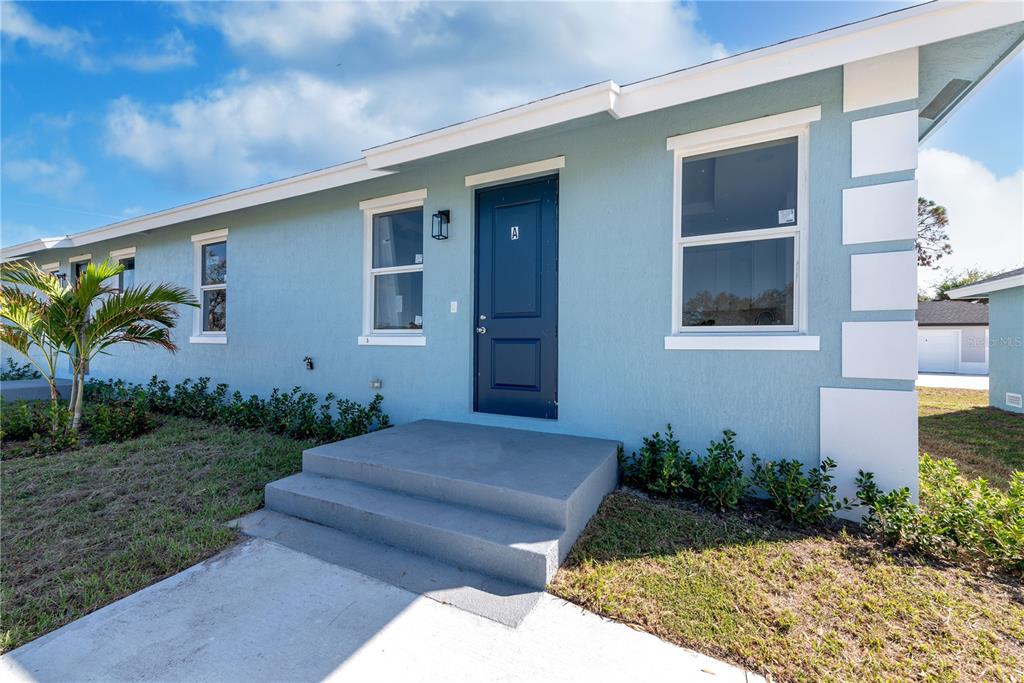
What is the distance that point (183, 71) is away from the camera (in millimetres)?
7477

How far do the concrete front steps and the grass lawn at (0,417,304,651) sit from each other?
0.44 m

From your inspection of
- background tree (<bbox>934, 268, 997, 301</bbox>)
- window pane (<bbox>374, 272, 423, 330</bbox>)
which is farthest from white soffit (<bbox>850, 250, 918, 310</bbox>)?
background tree (<bbox>934, 268, 997, 301</bbox>)

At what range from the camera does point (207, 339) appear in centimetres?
681

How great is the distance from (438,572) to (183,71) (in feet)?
30.6

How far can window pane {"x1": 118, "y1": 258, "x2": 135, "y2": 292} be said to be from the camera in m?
8.11

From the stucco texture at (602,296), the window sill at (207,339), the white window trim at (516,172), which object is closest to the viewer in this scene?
the stucco texture at (602,296)

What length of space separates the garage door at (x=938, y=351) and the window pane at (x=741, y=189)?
77.0 feet

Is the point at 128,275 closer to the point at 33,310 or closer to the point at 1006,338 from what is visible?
the point at 33,310

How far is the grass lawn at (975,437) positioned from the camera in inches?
169

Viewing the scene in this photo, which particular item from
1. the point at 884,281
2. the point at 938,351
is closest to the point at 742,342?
the point at 884,281

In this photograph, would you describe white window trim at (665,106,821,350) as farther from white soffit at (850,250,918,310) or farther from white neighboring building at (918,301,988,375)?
white neighboring building at (918,301,988,375)

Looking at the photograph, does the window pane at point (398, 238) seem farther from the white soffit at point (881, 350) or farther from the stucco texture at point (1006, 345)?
the stucco texture at point (1006, 345)

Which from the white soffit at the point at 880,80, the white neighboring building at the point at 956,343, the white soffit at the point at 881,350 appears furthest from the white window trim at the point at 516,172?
the white neighboring building at the point at 956,343

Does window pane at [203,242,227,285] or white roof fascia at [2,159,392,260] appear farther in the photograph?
window pane at [203,242,227,285]
